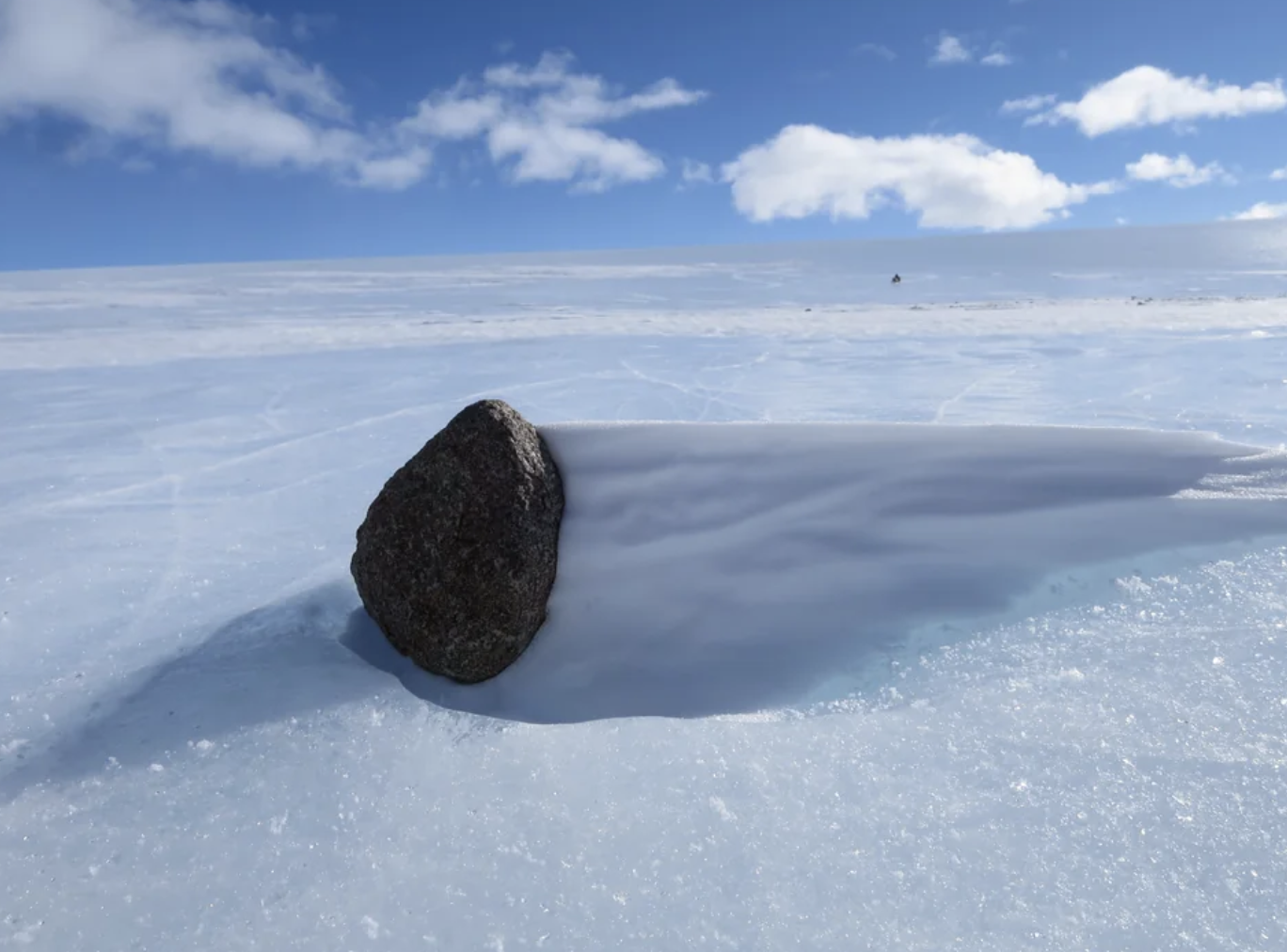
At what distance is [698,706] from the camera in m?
2.51

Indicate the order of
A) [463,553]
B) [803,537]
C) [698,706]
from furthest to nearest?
[803,537], [463,553], [698,706]

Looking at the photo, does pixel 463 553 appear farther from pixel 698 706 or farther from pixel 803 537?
pixel 803 537

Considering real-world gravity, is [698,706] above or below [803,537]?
below

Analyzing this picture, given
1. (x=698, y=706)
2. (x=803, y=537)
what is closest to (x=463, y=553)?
(x=698, y=706)

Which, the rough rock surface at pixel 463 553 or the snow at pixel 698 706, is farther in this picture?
the rough rock surface at pixel 463 553

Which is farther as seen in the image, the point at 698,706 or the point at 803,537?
the point at 803,537

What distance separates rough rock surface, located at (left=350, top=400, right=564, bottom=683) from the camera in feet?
8.82

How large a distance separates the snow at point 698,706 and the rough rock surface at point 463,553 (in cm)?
10

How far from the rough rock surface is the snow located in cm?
10

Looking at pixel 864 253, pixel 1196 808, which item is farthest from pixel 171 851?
pixel 864 253

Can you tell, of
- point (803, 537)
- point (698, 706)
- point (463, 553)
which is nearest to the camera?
point (698, 706)

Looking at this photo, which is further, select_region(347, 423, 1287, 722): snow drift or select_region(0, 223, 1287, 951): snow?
select_region(347, 423, 1287, 722): snow drift

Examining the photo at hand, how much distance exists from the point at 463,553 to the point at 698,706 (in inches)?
32.8

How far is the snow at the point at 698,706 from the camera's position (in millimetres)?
1791
